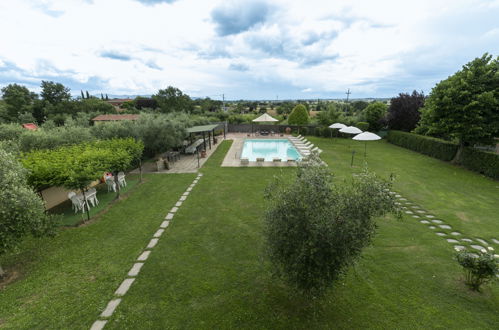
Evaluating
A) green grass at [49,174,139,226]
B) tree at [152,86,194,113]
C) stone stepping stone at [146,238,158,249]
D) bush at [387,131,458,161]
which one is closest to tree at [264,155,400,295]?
stone stepping stone at [146,238,158,249]

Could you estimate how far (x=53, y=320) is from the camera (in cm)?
430

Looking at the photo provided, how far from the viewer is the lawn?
4316mm

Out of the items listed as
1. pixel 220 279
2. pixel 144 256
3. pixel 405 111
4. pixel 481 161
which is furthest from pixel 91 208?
pixel 405 111

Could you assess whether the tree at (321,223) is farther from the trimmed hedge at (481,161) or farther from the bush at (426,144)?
the bush at (426,144)

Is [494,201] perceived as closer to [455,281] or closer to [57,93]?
[455,281]

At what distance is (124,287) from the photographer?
514cm

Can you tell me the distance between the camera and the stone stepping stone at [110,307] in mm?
4441

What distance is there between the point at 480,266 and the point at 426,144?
1786cm

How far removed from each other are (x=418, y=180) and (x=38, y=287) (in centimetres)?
1650

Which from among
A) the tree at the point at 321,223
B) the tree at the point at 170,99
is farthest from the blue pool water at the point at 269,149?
the tree at the point at 170,99

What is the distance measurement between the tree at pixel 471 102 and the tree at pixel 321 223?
15.0m

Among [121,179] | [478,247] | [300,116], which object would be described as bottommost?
[478,247]

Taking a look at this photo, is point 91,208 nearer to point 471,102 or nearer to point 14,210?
point 14,210

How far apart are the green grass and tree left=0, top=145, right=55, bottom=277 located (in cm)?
173
